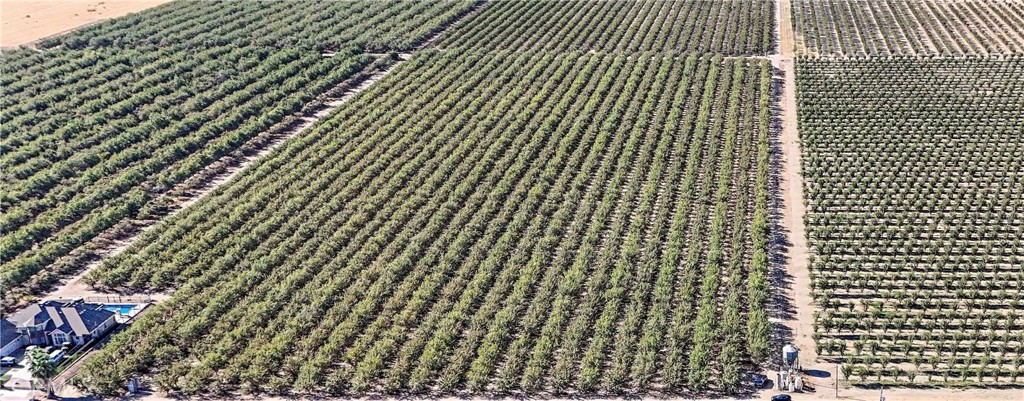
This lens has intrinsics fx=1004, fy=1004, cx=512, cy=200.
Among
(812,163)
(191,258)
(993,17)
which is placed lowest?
(993,17)

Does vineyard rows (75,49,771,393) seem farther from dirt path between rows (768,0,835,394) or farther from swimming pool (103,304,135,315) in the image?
swimming pool (103,304,135,315)

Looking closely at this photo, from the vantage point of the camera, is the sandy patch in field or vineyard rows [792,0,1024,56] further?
the sandy patch in field

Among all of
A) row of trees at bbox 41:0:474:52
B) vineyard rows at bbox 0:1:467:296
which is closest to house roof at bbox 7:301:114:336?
vineyard rows at bbox 0:1:467:296

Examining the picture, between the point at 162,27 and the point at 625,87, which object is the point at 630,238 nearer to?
the point at 625,87

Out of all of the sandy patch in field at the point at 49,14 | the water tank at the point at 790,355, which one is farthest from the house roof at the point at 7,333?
the sandy patch in field at the point at 49,14

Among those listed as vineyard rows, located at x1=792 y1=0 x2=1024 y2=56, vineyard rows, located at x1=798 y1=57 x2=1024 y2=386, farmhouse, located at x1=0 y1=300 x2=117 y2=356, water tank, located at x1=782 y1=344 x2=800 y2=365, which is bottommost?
vineyard rows, located at x1=792 y1=0 x2=1024 y2=56

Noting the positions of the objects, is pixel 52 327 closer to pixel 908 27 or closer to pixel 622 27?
pixel 622 27

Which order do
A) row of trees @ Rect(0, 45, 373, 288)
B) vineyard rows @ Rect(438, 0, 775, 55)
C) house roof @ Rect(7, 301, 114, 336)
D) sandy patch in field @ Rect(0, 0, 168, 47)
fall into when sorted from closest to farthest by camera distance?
house roof @ Rect(7, 301, 114, 336) < row of trees @ Rect(0, 45, 373, 288) < vineyard rows @ Rect(438, 0, 775, 55) < sandy patch in field @ Rect(0, 0, 168, 47)

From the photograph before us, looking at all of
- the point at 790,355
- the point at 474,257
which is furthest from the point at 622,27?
the point at 790,355

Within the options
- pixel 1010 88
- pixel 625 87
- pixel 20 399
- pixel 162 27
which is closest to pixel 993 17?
pixel 1010 88
